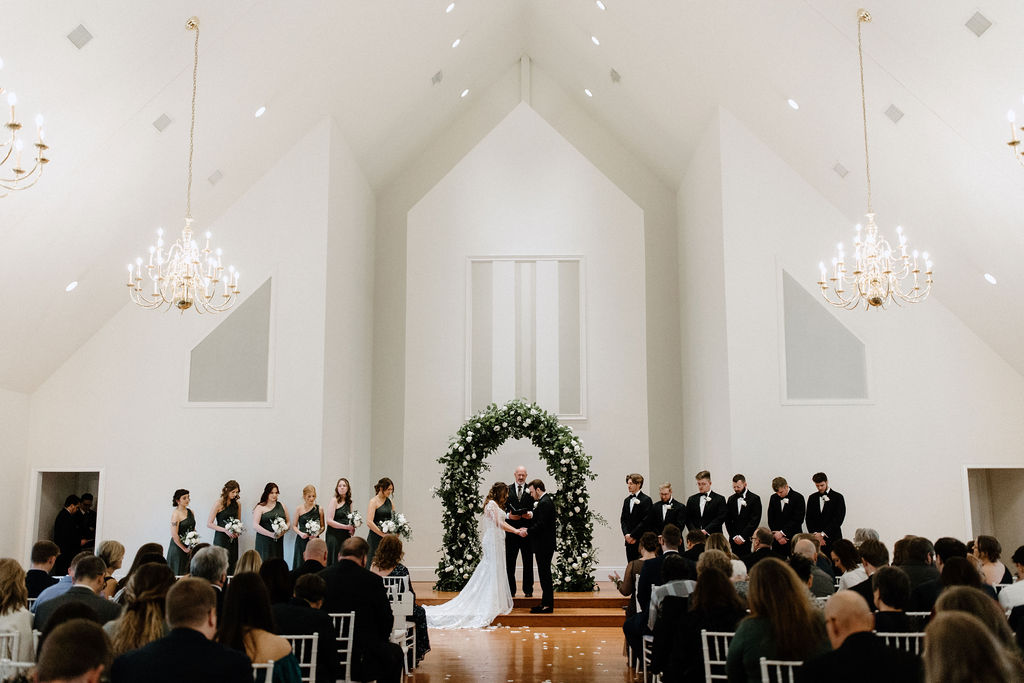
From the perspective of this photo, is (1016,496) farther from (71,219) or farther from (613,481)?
(71,219)

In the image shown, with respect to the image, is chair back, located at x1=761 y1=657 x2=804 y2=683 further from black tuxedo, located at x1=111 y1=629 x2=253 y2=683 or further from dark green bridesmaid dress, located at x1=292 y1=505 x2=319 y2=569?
dark green bridesmaid dress, located at x1=292 y1=505 x2=319 y2=569

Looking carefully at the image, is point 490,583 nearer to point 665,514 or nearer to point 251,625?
point 665,514

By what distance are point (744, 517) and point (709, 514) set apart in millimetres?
393

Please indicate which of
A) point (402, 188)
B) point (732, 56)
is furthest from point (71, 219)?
point (732, 56)

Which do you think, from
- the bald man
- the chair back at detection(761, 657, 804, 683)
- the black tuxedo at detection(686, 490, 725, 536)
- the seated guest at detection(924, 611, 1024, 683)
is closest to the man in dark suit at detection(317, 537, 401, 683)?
the chair back at detection(761, 657, 804, 683)

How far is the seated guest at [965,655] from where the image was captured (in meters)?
2.16

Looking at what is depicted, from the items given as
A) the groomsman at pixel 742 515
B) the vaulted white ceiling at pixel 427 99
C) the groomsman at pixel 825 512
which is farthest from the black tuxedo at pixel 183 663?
the groomsman at pixel 825 512

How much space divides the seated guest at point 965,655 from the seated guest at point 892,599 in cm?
185

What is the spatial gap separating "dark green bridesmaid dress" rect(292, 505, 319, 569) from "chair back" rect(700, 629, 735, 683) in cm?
616

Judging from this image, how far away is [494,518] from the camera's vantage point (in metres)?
9.87

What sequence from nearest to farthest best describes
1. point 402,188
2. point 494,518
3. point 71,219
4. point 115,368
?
1. point 71,219
2. point 494,518
3. point 115,368
4. point 402,188

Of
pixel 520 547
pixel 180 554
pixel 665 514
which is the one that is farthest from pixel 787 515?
pixel 180 554

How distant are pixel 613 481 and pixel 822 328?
3894mm

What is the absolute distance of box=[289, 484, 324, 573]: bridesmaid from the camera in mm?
10039
